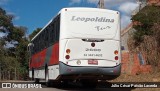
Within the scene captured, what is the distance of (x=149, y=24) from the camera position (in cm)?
2892

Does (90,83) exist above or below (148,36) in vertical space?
below

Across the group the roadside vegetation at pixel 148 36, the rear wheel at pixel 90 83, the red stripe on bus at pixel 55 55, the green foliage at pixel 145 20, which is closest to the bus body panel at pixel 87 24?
the red stripe on bus at pixel 55 55

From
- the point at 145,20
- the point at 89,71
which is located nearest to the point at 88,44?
the point at 89,71

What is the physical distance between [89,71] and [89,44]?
121 centimetres

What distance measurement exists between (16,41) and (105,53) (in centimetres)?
4595

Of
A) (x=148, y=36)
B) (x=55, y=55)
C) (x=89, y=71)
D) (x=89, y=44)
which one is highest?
(x=148, y=36)

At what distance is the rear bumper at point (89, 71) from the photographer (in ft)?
56.8

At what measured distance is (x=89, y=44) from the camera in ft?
57.9

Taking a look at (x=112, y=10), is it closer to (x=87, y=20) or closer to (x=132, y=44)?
Answer: (x=87, y=20)

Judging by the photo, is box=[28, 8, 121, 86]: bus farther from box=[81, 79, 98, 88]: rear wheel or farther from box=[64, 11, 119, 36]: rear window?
box=[81, 79, 98, 88]: rear wheel

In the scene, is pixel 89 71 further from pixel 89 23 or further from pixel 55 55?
pixel 55 55

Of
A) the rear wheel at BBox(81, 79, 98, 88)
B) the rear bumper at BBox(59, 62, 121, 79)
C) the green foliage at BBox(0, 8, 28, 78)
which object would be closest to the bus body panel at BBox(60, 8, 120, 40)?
the rear bumper at BBox(59, 62, 121, 79)

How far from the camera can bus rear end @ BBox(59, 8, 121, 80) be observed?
57.2 feet

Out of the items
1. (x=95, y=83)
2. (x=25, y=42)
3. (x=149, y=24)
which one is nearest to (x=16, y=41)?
(x=25, y=42)
